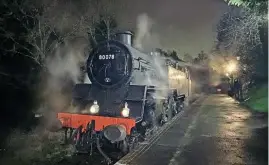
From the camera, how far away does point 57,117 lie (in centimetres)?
800

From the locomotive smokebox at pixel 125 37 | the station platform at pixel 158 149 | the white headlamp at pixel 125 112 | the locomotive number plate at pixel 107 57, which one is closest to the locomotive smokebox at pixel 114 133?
the station platform at pixel 158 149

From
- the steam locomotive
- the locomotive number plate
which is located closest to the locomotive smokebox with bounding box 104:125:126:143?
the steam locomotive

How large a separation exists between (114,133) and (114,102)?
4.79 ft

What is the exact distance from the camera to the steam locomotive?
7559mm

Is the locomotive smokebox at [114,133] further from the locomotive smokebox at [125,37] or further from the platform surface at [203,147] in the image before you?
the locomotive smokebox at [125,37]

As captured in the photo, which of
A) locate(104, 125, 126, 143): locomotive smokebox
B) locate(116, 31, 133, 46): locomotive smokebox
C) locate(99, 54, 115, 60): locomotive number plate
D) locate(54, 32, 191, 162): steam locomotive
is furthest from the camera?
locate(116, 31, 133, 46): locomotive smokebox

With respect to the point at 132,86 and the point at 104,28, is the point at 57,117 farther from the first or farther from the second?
the point at 104,28

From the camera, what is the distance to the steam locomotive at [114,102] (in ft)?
24.8

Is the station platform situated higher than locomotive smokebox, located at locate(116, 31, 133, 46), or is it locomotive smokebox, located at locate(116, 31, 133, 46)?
Answer: locomotive smokebox, located at locate(116, 31, 133, 46)

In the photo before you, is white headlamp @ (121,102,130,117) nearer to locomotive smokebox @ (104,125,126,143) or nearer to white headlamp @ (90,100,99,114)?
locomotive smokebox @ (104,125,126,143)

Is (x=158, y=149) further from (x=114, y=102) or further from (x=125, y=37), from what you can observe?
(x=125, y=37)

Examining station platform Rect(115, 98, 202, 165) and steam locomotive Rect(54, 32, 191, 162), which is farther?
steam locomotive Rect(54, 32, 191, 162)

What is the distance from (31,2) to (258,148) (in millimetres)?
15272

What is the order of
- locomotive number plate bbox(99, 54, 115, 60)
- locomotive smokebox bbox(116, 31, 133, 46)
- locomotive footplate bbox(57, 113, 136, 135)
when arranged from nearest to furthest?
locomotive footplate bbox(57, 113, 136, 135) < locomotive number plate bbox(99, 54, 115, 60) < locomotive smokebox bbox(116, 31, 133, 46)
